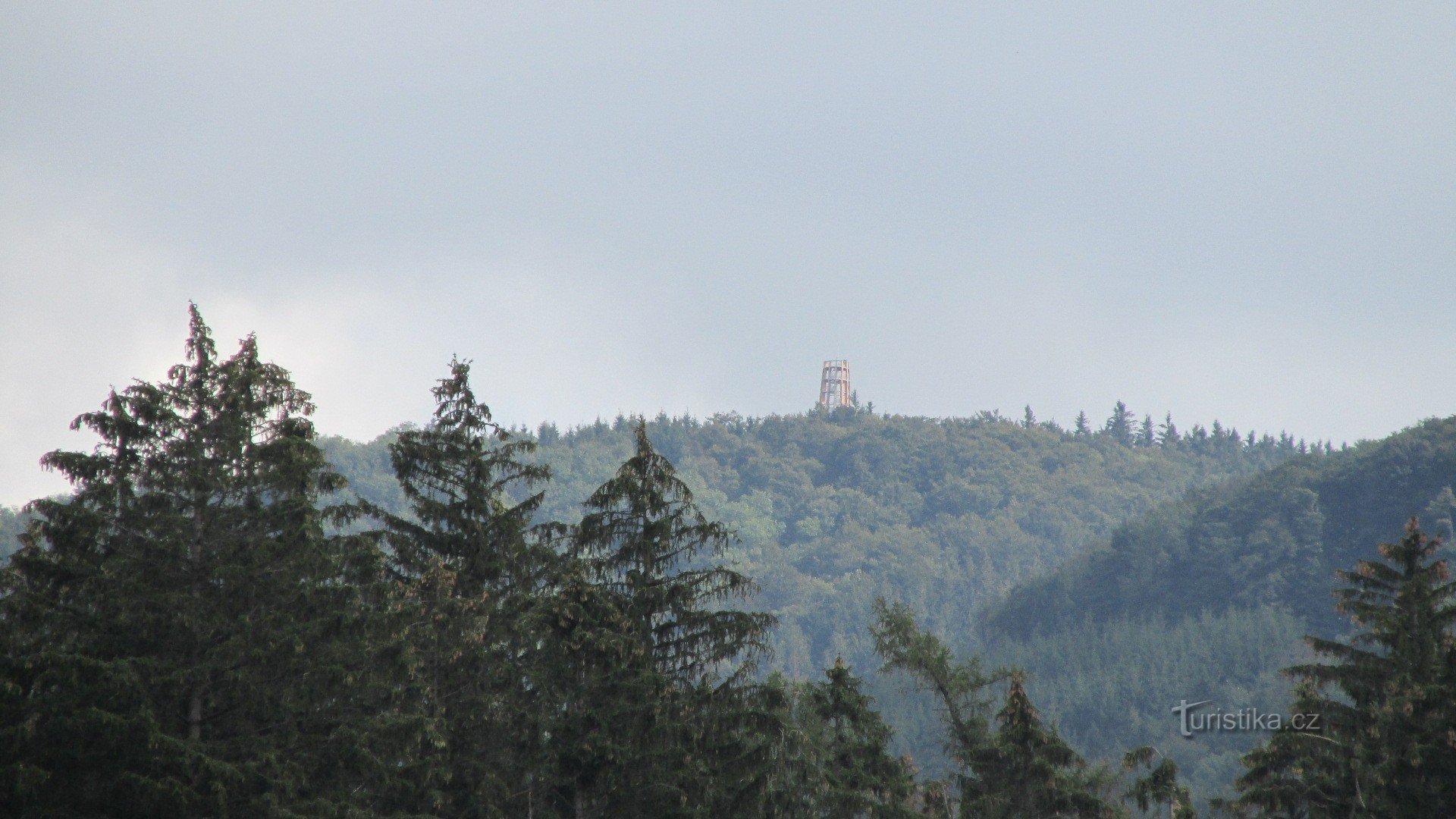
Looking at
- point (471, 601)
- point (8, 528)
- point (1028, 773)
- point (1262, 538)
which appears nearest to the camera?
point (471, 601)

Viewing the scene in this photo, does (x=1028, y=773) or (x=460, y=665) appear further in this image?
(x=1028, y=773)

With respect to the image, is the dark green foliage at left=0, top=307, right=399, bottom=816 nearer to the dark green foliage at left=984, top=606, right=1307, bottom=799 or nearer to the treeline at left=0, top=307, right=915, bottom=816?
the treeline at left=0, top=307, right=915, bottom=816

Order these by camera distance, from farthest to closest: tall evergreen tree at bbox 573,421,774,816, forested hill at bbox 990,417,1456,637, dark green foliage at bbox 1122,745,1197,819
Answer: forested hill at bbox 990,417,1456,637 < dark green foliage at bbox 1122,745,1197,819 < tall evergreen tree at bbox 573,421,774,816

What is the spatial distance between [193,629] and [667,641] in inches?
313

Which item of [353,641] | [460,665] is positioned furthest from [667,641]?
[353,641]

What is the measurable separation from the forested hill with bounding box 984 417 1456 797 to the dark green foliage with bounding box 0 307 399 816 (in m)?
83.7

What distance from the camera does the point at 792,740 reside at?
77.4ft

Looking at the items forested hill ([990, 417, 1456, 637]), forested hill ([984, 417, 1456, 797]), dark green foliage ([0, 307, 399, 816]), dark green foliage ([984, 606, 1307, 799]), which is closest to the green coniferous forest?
dark green foliage ([0, 307, 399, 816])

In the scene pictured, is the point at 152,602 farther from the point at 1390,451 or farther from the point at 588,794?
the point at 1390,451

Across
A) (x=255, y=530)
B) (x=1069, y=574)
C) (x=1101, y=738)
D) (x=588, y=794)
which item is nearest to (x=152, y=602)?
(x=255, y=530)

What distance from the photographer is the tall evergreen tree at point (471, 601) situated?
70.6 feet

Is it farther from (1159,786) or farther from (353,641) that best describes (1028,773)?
(353,641)

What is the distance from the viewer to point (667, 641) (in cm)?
2383

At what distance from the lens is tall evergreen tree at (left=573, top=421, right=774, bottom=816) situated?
22.5 meters
